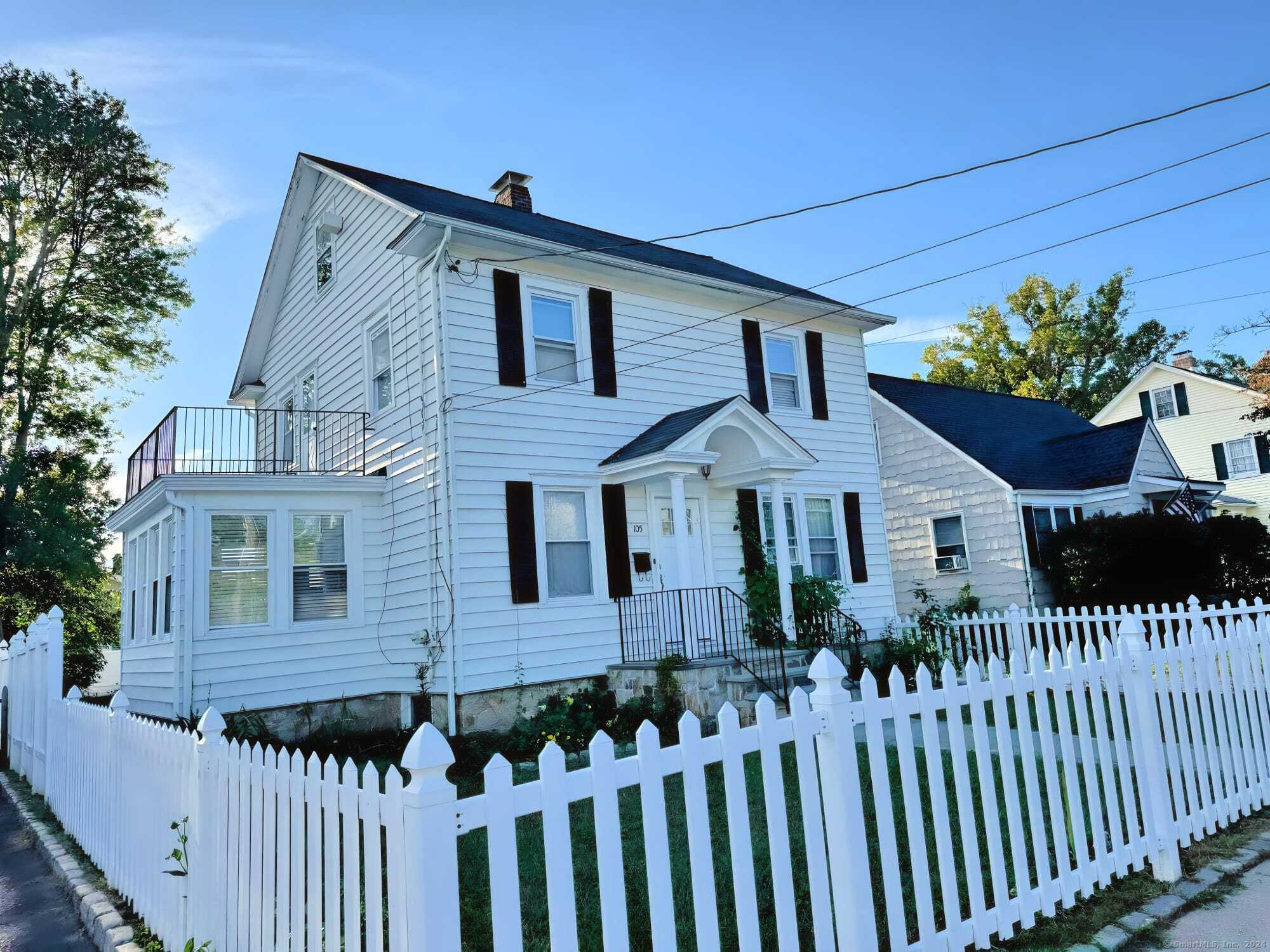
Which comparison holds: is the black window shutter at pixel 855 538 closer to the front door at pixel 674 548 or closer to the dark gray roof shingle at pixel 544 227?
the front door at pixel 674 548

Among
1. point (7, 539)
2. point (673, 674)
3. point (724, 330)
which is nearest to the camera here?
point (673, 674)

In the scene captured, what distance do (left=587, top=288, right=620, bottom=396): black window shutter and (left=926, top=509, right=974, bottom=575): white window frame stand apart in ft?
34.8

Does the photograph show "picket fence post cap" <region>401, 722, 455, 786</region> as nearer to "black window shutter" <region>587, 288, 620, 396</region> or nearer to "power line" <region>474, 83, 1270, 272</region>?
"power line" <region>474, 83, 1270, 272</region>

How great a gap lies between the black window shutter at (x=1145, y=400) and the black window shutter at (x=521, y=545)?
2842cm

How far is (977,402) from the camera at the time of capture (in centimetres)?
2341

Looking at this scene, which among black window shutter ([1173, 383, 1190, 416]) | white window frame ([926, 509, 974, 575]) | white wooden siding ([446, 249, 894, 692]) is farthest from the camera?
black window shutter ([1173, 383, 1190, 416])

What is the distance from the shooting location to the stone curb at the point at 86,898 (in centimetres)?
425

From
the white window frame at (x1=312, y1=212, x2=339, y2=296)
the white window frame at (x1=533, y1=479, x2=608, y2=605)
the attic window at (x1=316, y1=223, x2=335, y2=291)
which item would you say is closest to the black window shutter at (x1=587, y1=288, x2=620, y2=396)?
the white window frame at (x1=533, y1=479, x2=608, y2=605)

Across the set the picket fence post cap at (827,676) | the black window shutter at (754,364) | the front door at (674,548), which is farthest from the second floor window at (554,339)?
the picket fence post cap at (827,676)

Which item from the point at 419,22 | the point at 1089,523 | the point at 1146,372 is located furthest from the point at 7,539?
the point at 1146,372

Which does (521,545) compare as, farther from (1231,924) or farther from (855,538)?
(1231,924)

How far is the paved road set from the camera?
4500mm

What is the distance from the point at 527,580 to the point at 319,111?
7056 mm

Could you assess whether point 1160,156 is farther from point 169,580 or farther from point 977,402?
point 977,402
